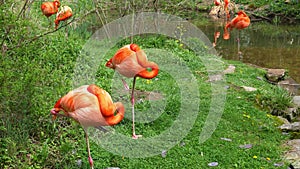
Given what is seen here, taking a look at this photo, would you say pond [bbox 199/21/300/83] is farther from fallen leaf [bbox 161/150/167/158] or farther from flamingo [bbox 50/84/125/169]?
flamingo [bbox 50/84/125/169]

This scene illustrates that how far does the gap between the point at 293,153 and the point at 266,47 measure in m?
6.71

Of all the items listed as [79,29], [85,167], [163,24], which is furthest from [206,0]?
[85,167]

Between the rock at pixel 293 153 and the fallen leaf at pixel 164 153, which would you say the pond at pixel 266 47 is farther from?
the fallen leaf at pixel 164 153

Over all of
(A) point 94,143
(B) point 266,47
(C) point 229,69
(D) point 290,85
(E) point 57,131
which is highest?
(E) point 57,131

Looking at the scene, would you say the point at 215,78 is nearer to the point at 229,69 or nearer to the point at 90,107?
the point at 229,69

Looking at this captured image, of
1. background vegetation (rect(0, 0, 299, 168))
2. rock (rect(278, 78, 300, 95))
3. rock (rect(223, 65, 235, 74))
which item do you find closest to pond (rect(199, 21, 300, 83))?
rock (rect(278, 78, 300, 95))

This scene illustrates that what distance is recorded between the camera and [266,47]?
10.6 meters

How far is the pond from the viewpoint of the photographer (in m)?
9.06

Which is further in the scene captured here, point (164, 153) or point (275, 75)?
point (275, 75)

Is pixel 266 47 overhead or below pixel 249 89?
below

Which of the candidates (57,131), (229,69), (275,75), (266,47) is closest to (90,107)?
(57,131)

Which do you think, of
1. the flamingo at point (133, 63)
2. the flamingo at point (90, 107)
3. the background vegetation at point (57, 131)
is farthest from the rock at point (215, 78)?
the flamingo at point (90, 107)

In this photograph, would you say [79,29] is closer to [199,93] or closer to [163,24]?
[163,24]

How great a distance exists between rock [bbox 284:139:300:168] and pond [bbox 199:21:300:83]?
3.43 metres
